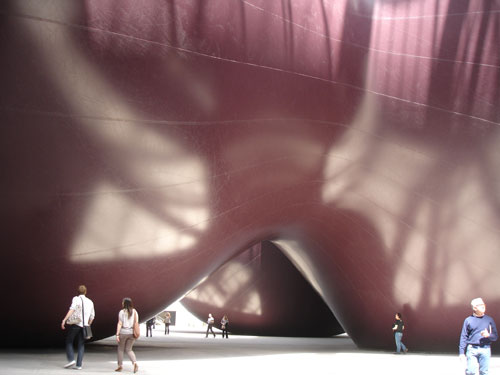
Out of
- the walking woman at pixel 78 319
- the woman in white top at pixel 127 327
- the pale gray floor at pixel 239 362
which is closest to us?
the woman in white top at pixel 127 327

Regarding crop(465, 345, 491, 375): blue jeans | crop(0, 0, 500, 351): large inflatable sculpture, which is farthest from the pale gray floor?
crop(465, 345, 491, 375): blue jeans

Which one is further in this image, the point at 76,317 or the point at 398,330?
the point at 398,330

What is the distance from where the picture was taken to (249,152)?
1297 centimetres

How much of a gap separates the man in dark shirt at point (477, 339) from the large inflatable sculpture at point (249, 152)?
21.2ft

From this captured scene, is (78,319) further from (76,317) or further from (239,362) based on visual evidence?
(239,362)

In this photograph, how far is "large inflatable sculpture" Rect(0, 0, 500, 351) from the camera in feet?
35.9

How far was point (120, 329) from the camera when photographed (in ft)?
33.6

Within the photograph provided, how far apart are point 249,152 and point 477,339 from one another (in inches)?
264

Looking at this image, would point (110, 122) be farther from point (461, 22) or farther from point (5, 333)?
point (461, 22)

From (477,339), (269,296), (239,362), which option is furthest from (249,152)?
(269,296)

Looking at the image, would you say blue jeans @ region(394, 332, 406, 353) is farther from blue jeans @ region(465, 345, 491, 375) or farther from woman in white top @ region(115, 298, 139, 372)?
blue jeans @ region(465, 345, 491, 375)

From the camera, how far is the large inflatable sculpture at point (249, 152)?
11.0 m

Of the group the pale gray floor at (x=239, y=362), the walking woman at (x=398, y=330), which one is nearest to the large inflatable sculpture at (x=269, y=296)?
the pale gray floor at (x=239, y=362)

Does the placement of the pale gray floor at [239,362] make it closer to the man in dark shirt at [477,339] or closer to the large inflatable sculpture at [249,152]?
the large inflatable sculpture at [249,152]
